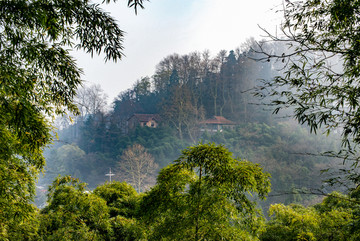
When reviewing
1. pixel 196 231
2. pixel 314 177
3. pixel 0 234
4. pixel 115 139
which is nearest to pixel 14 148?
pixel 0 234

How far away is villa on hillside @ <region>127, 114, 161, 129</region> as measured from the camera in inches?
887

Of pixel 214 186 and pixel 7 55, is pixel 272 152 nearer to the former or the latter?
pixel 214 186

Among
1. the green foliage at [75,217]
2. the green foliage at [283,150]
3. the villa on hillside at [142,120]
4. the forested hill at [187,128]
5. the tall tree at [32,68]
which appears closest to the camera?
the tall tree at [32,68]

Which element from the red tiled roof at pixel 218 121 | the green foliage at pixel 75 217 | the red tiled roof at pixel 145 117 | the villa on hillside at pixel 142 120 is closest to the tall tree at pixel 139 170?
the villa on hillside at pixel 142 120

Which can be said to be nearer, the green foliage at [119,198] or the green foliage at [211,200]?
the green foliage at [211,200]

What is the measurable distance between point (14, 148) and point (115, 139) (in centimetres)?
1917

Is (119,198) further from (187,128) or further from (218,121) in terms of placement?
(218,121)

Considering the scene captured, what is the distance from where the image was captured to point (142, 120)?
A: 22703 mm

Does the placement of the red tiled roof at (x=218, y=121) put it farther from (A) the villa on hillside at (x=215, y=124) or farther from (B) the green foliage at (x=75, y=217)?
(B) the green foliage at (x=75, y=217)

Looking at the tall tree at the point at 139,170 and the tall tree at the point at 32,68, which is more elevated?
the tall tree at the point at 32,68

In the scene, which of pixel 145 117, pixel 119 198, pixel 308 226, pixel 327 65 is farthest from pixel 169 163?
pixel 145 117

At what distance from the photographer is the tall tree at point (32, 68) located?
1.86 meters

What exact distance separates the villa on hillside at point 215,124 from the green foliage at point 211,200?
1814 cm

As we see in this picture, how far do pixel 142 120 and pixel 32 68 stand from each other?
20270 mm
